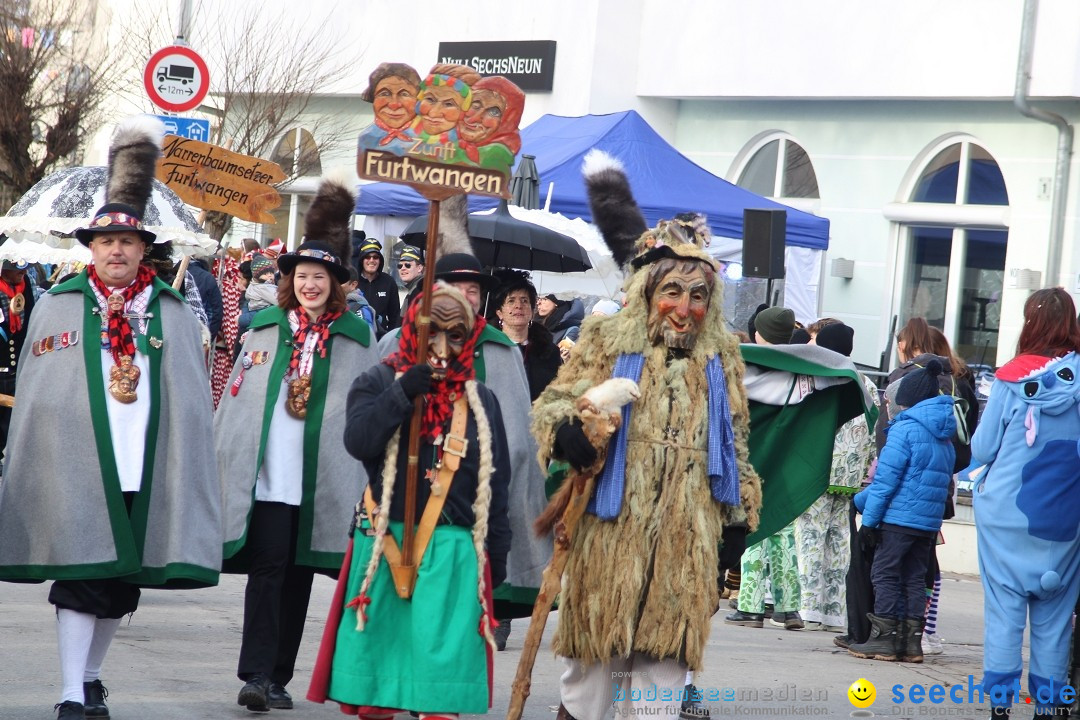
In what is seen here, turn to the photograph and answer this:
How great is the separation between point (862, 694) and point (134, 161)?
431 cm

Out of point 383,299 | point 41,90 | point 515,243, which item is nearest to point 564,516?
point 515,243

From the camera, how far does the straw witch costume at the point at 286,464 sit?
643 cm

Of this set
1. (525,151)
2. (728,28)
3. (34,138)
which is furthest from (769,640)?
(34,138)

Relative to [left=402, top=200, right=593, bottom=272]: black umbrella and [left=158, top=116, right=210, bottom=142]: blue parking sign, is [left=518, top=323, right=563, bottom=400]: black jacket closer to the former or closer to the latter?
[left=402, top=200, right=593, bottom=272]: black umbrella

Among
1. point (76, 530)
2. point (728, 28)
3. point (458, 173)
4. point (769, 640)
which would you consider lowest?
point (769, 640)

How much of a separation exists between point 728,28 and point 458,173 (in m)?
14.8

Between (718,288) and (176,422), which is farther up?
(718,288)

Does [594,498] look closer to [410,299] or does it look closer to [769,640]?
[410,299]

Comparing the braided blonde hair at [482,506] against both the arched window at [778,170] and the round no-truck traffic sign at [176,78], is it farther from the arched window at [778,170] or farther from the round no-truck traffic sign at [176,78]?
the arched window at [778,170]

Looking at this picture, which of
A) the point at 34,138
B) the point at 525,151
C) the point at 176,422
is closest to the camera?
the point at 176,422

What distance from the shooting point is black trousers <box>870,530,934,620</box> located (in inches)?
351

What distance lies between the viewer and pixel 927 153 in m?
18.5

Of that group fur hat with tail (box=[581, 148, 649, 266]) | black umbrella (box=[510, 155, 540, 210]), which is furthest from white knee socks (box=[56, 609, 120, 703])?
black umbrella (box=[510, 155, 540, 210])

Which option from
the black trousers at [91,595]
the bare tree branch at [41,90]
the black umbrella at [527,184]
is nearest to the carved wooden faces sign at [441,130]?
the black trousers at [91,595]
